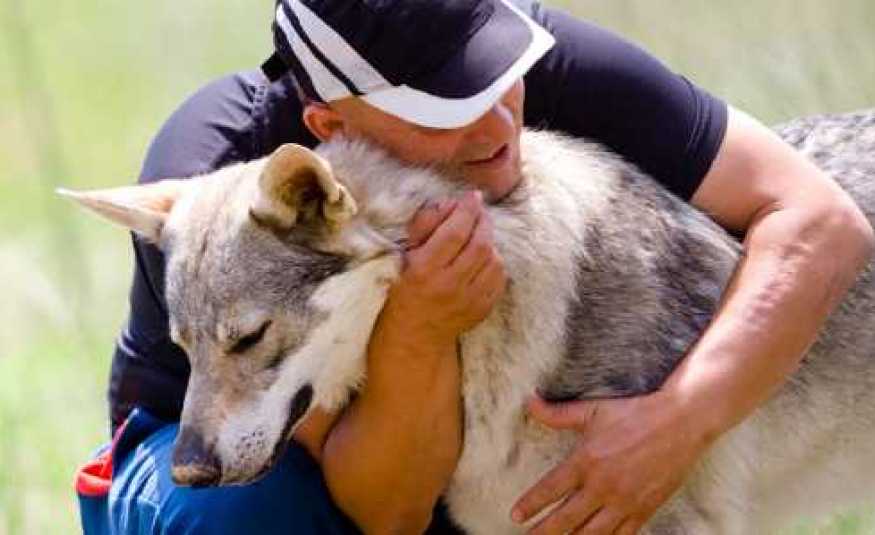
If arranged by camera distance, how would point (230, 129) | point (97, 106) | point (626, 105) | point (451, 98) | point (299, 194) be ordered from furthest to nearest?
point (97, 106), point (230, 129), point (626, 105), point (451, 98), point (299, 194)

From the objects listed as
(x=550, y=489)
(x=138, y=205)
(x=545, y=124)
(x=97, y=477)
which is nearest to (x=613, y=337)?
(x=550, y=489)

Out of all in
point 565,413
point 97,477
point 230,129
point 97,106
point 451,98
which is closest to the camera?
point 451,98

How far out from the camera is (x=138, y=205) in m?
4.18

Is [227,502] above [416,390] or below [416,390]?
below

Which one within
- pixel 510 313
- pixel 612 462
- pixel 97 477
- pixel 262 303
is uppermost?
pixel 262 303

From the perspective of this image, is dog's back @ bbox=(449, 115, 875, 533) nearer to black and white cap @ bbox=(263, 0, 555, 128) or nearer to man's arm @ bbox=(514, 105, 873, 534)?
man's arm @ bbox=(514, 105, 873, 534)

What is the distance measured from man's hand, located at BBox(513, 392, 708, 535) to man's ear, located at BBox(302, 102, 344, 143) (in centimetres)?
69

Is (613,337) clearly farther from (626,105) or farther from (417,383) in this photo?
(626,105)

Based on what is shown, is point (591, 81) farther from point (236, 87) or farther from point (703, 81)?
point (703, 81)

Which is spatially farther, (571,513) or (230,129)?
(230,129)

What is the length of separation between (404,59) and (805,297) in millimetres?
992

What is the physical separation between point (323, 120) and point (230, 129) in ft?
1.20

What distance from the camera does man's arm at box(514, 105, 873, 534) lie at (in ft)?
13.6

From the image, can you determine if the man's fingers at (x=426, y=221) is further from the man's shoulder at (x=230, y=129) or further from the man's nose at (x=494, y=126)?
the man's shoulder at (x=230, y=129)
